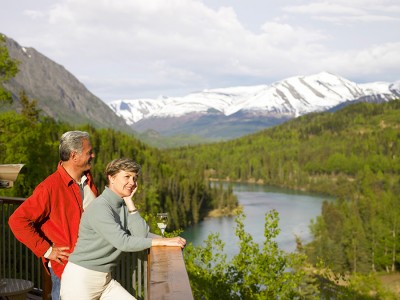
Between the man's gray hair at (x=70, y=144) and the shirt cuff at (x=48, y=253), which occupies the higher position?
the man's gray hair at (x=70, y=144)

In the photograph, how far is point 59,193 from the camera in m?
4.33

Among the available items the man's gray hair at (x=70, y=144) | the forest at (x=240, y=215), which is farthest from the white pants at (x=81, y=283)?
the forest at (x=240, y=215)

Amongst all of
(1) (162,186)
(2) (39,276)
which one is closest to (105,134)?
(1) (162,186)

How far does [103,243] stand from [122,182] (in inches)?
18.0

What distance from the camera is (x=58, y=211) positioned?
432 centimetres

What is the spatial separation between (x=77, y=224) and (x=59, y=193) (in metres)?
0.28

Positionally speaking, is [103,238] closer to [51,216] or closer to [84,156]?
[51,216]

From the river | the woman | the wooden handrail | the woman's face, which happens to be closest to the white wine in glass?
the wooden handrail

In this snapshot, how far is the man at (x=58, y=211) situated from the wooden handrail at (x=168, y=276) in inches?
26.5

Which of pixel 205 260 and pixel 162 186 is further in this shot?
pixel 162 186

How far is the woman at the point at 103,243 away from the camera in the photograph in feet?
13.0

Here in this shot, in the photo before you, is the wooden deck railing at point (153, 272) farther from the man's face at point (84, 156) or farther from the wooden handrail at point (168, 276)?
the man's face at point (84, 156)

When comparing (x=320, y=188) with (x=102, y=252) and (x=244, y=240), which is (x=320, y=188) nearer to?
(x=244, y=240)

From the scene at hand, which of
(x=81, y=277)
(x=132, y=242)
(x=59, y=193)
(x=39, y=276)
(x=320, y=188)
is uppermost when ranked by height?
(x=59, y=193)
